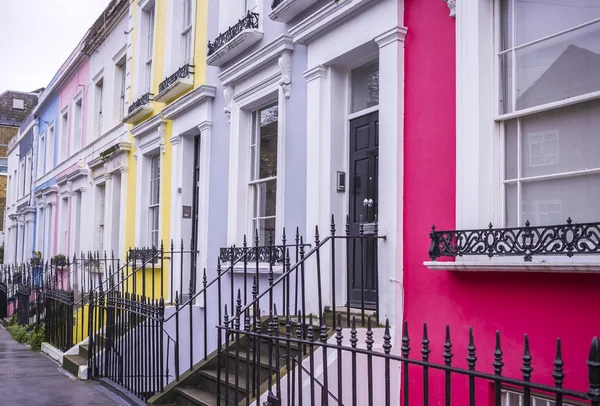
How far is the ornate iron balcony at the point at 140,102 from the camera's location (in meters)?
11.6

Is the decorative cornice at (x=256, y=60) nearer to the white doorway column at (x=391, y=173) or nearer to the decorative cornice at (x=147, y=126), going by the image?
the white doorway column at (x=391, y=173)

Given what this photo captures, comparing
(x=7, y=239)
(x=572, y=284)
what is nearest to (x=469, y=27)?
(x=572, y=284)

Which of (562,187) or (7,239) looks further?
(7,239)

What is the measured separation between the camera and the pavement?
7.92 m

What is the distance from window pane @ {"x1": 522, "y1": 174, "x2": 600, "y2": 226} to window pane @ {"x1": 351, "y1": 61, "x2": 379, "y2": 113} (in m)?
2.34

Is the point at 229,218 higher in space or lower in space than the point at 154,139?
lower

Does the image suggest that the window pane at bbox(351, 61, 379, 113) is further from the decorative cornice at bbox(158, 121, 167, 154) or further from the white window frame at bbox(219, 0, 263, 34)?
the decorative cornice at bbox(158, 121, 167, 154)

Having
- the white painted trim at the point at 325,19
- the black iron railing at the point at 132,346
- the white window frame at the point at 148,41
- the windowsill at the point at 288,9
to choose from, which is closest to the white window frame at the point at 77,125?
the white window frame at the point at 148,41

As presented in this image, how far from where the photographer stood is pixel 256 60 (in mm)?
7977

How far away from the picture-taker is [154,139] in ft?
37.4

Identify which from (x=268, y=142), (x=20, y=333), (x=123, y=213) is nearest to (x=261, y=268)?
(x=268, y=142)

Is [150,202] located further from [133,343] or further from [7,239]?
[7,239]

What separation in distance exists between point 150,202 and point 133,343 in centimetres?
394

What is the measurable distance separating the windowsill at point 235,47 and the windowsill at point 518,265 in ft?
14.1
